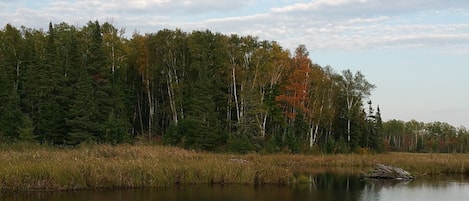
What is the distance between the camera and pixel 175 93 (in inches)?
2242

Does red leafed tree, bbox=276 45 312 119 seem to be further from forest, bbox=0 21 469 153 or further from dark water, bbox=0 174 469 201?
dark water, bbox=0 174 469 201

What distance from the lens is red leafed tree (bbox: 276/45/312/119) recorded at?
2270 inches

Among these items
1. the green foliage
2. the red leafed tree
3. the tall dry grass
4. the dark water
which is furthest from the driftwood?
the green foliage

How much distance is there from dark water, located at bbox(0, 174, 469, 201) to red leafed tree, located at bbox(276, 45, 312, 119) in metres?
22.7

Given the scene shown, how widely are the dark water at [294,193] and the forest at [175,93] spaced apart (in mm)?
18084

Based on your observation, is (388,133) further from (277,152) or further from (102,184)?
(102,184)

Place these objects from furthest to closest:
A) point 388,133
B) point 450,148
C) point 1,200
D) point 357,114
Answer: point 388,133
point 450,148
point 357,114
point 1,200

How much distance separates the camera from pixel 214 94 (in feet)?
190

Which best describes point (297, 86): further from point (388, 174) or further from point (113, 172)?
point (113, 172)

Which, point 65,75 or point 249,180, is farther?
point 65,75

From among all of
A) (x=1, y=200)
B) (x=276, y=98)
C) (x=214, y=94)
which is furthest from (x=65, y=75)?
(x=1, y=200)

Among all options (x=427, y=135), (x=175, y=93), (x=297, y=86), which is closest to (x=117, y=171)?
(x=175, y=93)

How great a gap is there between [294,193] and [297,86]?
32.0 meters

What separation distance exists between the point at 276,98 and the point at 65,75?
70.5 ft
